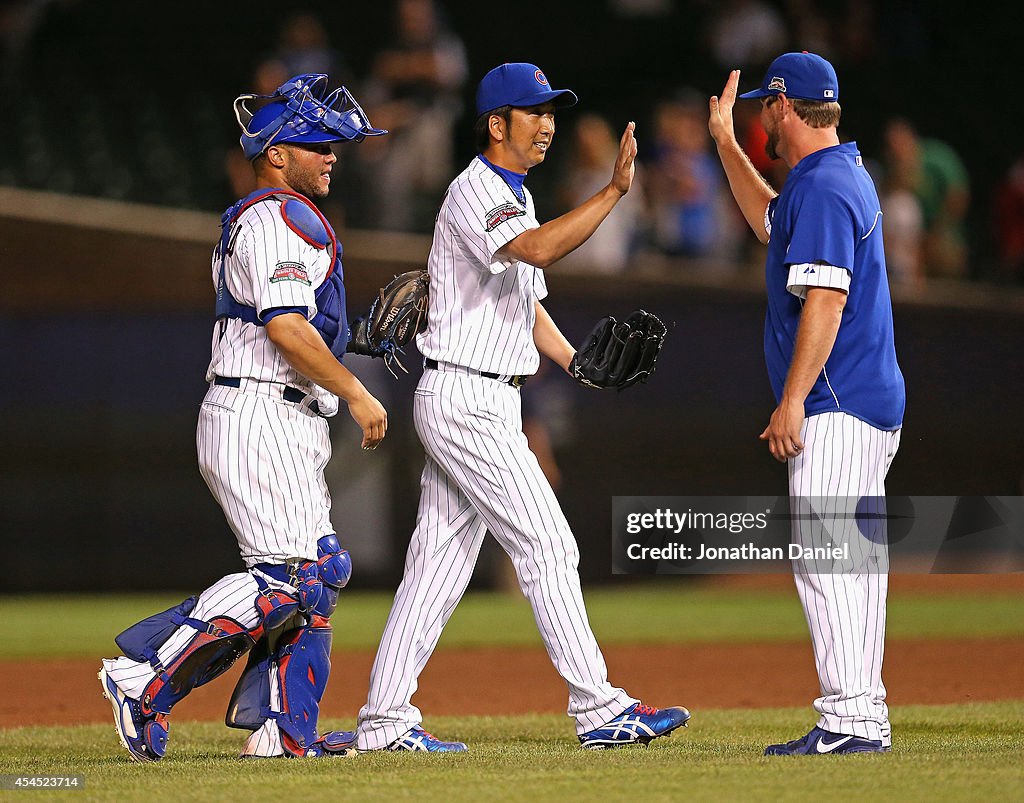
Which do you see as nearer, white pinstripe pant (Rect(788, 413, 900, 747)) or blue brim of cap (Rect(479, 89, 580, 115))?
white pinstripe pant (Rect(788, 413, 900, 747))

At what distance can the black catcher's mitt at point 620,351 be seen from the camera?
16.7 ft

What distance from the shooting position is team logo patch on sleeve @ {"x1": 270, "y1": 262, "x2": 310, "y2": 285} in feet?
15.5

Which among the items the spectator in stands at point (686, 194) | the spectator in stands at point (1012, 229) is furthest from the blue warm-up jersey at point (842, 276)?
the spectator in stands at point (1012, 229)

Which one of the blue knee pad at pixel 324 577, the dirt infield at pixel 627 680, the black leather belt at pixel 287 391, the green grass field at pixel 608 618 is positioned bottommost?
the green grass field at pixel 608 618

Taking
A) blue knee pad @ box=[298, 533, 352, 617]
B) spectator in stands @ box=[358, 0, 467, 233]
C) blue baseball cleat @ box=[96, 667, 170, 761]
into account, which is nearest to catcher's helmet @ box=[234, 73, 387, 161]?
blue knee pad @ box=[298, 533, 352, 617]

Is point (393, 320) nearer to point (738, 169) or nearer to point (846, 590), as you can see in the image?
point (738, 169)

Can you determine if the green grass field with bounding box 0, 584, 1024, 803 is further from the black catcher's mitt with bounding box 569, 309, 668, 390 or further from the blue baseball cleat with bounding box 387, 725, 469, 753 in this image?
the black catcher's mitt with bounding box 569, 309, 668, 390

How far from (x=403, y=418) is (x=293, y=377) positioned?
7540 mm

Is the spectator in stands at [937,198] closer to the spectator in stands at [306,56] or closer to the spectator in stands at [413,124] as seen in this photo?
the spectator in stands at [413,124]

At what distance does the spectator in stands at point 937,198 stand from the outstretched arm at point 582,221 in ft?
29.5

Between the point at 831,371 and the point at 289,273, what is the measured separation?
1.69 meters

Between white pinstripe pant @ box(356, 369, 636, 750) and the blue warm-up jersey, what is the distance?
887mm

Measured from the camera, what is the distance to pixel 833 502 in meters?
4.66

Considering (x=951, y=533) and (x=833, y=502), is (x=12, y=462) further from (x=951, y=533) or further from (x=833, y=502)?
(x=833, y=502)
